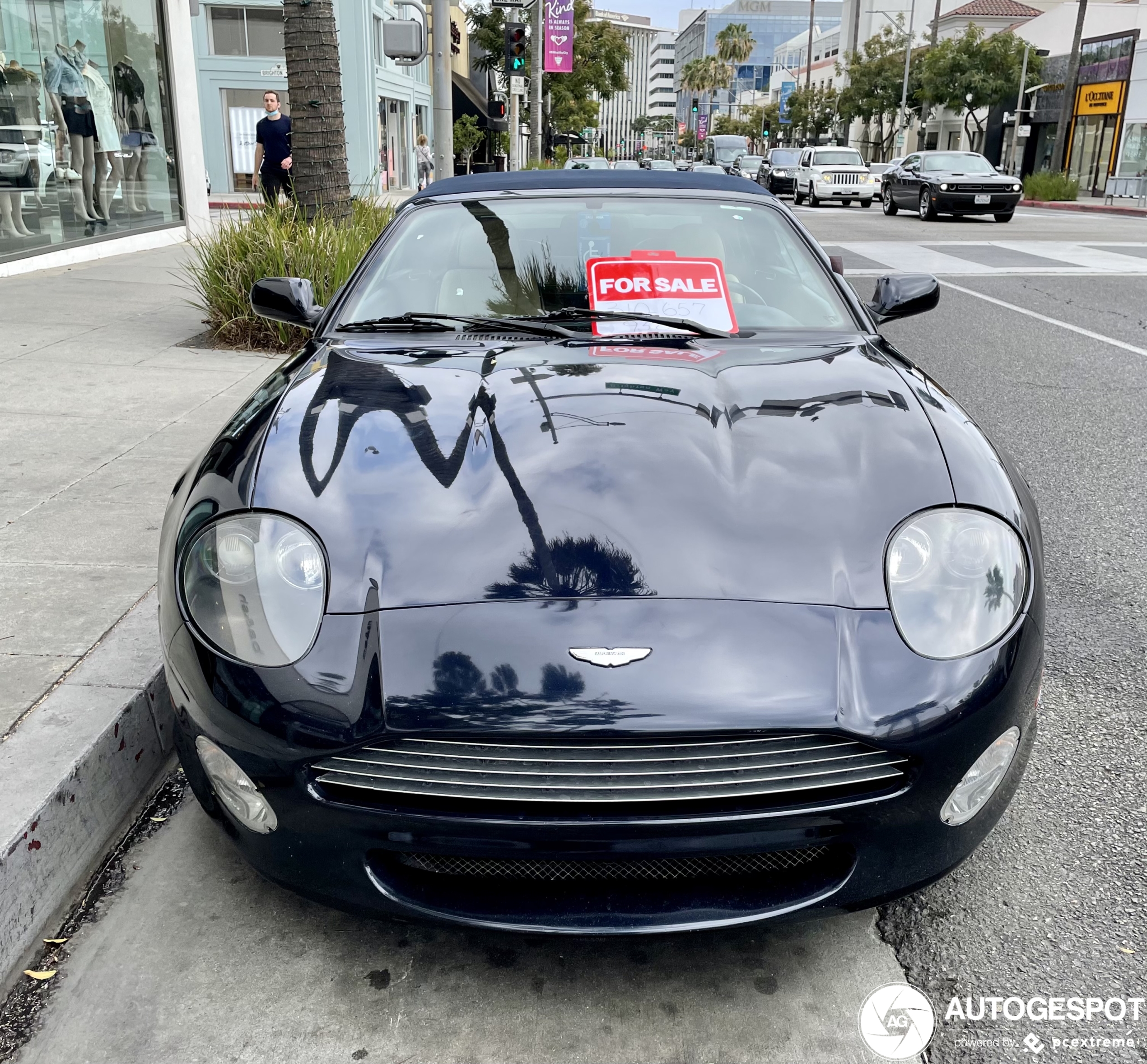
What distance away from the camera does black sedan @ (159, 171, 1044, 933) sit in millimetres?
1807

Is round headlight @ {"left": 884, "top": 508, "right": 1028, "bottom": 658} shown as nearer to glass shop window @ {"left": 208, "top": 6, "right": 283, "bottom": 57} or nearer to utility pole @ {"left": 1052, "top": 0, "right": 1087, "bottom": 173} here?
glass shop window @ {"left": 208, "top": 6, "right": 283, "bottom": 57}

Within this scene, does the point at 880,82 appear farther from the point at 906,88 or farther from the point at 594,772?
the point at 594,772

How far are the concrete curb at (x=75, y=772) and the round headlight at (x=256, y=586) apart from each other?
605mm

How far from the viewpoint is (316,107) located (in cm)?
882

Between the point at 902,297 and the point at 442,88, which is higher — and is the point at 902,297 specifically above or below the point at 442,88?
below

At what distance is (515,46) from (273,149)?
9.35m

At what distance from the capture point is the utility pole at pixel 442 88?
14875 millimetres

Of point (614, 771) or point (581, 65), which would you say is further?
point (581, 65)

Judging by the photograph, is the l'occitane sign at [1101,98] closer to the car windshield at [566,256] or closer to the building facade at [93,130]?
the building facade at [93,130]

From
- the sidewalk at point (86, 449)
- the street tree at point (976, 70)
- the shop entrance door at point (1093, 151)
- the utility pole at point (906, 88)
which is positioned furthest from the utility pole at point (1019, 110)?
the sidewalk at point (86, 449)

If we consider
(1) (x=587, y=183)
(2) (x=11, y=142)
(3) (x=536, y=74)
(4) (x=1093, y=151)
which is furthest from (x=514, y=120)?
(4) (x=1093, y=151)

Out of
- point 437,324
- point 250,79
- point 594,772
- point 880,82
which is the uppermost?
point 880,82

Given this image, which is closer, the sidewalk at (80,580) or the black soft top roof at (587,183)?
the sidewalk at (80,580)

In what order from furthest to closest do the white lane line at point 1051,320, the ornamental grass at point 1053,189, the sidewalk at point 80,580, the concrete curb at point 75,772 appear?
the ornamental grass at point 1053,189 → the white lane line at point 1051,320 → the sidewalk at point 80,580 → the concrete curb at point 75,772
